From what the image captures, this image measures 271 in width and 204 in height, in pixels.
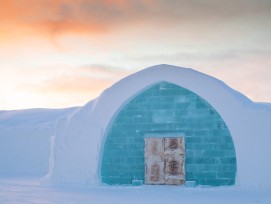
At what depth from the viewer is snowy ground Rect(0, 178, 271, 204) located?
9.52 meters

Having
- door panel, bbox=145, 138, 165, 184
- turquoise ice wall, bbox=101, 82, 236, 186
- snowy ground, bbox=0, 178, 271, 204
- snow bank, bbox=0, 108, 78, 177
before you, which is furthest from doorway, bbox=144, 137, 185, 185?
snow bank, bbox=0, 108, 78, 177

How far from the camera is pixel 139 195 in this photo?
10547mm

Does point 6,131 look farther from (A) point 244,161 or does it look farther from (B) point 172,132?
(A) point 244,161

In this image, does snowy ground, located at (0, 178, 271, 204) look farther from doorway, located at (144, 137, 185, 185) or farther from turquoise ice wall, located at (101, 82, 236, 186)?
turquoise ice wall, located at (101, 82, 236, 186)

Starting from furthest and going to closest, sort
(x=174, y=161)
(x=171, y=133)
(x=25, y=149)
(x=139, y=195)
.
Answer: (x=25, y=149)
(x=171, y=133)
(x=174, y=161)
(x=139, y=195)

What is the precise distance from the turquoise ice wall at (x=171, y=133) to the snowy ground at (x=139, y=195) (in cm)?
65

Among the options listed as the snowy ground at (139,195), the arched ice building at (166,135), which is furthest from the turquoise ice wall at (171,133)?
the snowy ground at (139,195)

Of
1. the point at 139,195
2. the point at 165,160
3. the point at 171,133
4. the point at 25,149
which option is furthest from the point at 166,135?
the point at 25,149

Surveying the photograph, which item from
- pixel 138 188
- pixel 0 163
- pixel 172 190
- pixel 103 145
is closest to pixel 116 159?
pixel 103 145

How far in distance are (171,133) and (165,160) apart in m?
0.81

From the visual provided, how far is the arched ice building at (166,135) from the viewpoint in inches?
468

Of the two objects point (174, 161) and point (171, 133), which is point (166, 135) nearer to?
point (171, 133)

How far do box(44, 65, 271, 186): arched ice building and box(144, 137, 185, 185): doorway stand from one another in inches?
1.1

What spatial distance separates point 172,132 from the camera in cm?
1267
